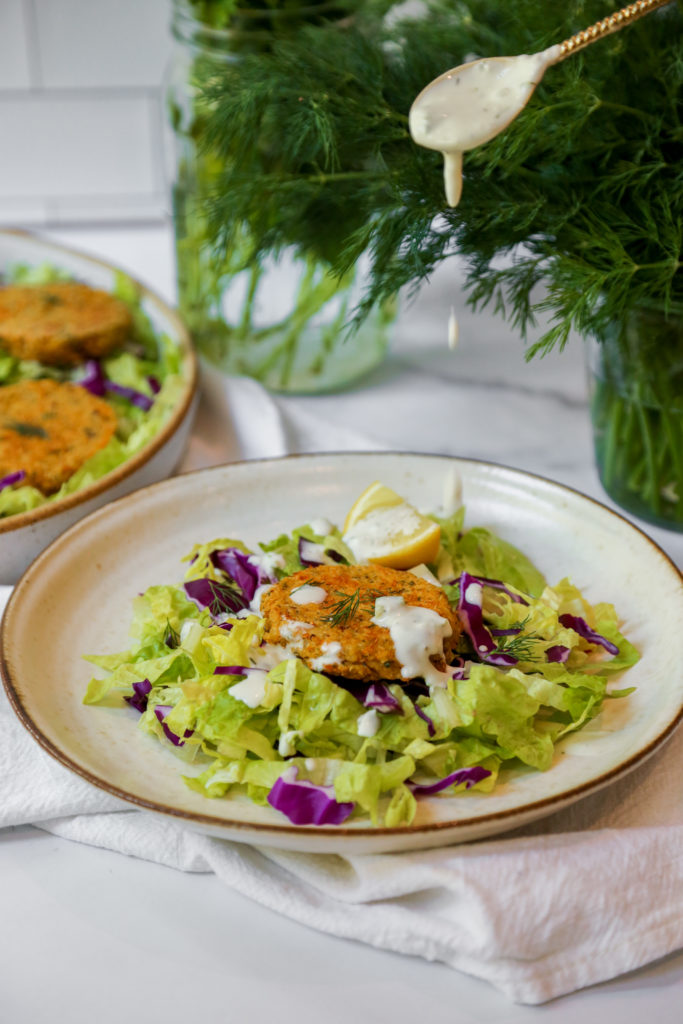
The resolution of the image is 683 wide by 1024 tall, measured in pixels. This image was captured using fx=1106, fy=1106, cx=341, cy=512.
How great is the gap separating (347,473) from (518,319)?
348mm

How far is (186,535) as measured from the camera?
1.64m

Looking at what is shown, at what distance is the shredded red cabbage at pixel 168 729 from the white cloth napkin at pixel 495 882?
9 centimetres

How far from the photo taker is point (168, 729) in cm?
124

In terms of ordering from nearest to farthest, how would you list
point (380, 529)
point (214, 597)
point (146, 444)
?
point (214, 597) < point (380, 529) < point (146, 444)

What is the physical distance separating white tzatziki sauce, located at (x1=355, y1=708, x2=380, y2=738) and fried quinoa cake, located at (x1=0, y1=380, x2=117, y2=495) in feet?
2.52

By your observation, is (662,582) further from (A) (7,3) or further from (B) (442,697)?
(A) (7,3)

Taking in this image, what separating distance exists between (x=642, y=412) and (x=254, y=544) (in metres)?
0.61

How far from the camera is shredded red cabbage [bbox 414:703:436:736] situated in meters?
1.18

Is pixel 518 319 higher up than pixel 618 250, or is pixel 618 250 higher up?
pixel 618 250

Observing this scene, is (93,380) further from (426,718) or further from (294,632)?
(426,718)

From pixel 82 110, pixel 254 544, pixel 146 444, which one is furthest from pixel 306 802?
pixel 82 110

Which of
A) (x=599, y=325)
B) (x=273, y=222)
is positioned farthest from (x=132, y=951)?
(x=273, y=222)

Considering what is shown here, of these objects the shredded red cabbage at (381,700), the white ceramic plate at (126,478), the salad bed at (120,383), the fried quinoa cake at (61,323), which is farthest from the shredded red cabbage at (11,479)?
the shredded red cabbage at (381,700)

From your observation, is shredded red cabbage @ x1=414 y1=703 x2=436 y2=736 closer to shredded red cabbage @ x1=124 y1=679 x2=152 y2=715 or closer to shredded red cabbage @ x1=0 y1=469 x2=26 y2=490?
shredded red cabbage @ x1=124 y1=679 x2=152 y2=715
